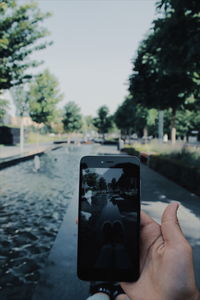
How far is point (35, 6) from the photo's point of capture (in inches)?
789

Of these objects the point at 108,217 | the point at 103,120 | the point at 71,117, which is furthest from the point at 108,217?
the point at 103,120

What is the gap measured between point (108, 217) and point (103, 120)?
95455mm

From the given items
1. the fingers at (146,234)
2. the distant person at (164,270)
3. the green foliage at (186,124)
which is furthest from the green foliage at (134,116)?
the distant person at (164,270)

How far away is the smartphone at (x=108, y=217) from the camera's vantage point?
1.90m

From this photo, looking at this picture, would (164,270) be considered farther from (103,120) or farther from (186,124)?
(103,120)

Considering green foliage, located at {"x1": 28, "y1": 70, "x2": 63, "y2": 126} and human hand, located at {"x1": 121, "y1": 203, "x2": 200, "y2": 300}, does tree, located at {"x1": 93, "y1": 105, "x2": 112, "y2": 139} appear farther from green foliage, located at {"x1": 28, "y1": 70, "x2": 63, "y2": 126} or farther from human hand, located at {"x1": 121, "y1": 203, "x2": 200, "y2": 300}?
human hand, located at {"x1": 121, "y1": 203, "x2": 200, "y2": 300}

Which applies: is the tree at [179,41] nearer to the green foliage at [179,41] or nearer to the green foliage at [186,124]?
the green foliage at [179,41]

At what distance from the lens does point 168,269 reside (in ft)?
5.12

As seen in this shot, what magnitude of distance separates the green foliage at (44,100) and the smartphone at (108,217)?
4610 centimetres

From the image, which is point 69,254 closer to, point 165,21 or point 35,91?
point 165,21

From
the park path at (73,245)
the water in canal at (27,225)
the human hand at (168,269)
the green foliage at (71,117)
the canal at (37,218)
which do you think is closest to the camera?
the human hand at (168,269)

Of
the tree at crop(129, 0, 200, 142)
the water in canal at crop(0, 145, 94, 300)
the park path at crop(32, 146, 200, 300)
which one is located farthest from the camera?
the tree at crop(129, 0, 200, 142)

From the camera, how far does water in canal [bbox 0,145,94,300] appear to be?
16.3ft

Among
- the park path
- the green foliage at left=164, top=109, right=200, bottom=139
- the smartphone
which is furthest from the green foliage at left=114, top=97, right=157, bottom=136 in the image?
the smartphone
